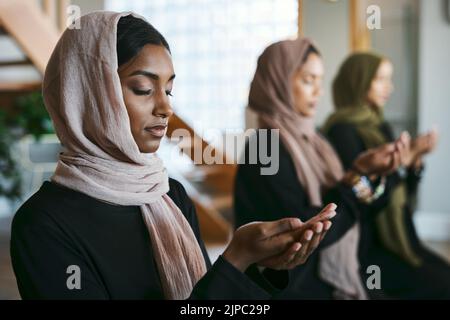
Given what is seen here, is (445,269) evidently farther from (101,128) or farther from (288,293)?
(101,128)

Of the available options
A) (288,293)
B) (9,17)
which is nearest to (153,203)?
(288,293)

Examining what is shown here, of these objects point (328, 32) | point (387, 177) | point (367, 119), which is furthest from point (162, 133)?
point (367, 119)

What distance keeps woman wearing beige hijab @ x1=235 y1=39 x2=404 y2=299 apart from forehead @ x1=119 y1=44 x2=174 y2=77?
0.32 meters

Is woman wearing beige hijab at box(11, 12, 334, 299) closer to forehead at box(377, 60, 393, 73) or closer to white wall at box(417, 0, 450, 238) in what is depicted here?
forehead at box(377, 60, 393, 73)

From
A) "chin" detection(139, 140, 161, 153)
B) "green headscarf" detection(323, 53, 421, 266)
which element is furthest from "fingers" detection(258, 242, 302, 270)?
"green headscarf" detection(323, 53, 421, 266)

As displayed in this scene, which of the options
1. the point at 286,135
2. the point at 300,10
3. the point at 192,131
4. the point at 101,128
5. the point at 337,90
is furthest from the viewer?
the point at 337,90

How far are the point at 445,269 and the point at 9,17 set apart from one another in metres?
1.09

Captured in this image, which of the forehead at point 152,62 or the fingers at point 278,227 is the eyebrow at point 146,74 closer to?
the forehead at point 152,62

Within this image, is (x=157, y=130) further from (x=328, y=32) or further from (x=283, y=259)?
(x=328, y=32)

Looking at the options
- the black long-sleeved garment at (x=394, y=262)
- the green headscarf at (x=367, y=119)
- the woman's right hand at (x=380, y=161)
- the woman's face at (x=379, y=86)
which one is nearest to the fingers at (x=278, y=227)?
the woman's right hand at (x=380, y=161)

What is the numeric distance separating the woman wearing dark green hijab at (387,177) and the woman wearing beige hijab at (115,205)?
52 cm

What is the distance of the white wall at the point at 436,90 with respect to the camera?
7.43 ft

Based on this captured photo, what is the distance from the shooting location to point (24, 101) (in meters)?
1.18

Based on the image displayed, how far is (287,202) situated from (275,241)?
1.12ft
